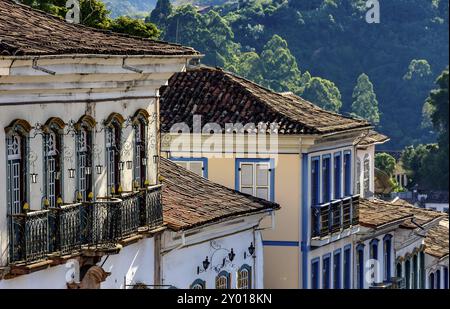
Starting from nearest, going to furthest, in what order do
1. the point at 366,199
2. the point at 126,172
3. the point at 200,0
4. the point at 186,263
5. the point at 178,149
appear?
the point at 126,172, the point at 186,263, the point at 178,149, the point at 200,0, the point at 366,199

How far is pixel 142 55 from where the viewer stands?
96.4ft

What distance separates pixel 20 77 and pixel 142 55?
14.0 ft

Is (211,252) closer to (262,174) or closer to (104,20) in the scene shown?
(262,174)

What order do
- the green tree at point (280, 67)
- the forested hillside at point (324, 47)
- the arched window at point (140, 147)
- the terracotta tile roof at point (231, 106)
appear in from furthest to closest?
the green tree at point (280, 67) → the forested hillside at point (324, 47) → the terracotta tile roof at point (231, 106) → the arched window at point (140, 147)

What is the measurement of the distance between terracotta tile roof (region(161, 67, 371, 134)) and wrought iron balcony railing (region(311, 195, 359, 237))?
151 cm

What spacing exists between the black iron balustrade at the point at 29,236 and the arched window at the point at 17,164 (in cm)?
15

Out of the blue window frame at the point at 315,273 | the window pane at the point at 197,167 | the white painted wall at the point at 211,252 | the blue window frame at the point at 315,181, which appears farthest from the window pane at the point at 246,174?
the white painted wall at the point at 211,252

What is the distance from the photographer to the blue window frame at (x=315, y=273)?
43906 mm

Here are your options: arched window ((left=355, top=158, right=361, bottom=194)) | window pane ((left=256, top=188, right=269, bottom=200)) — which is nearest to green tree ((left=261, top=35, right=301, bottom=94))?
arched window ((left=355, top=158, right=361, bottom=194))

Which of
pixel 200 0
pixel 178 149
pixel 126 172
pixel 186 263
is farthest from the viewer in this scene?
pixel 200 0

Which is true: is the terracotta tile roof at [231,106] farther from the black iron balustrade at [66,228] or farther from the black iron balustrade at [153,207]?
the black iron balustrade at [66,228]

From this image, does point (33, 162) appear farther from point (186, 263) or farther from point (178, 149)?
point (178, 149)
